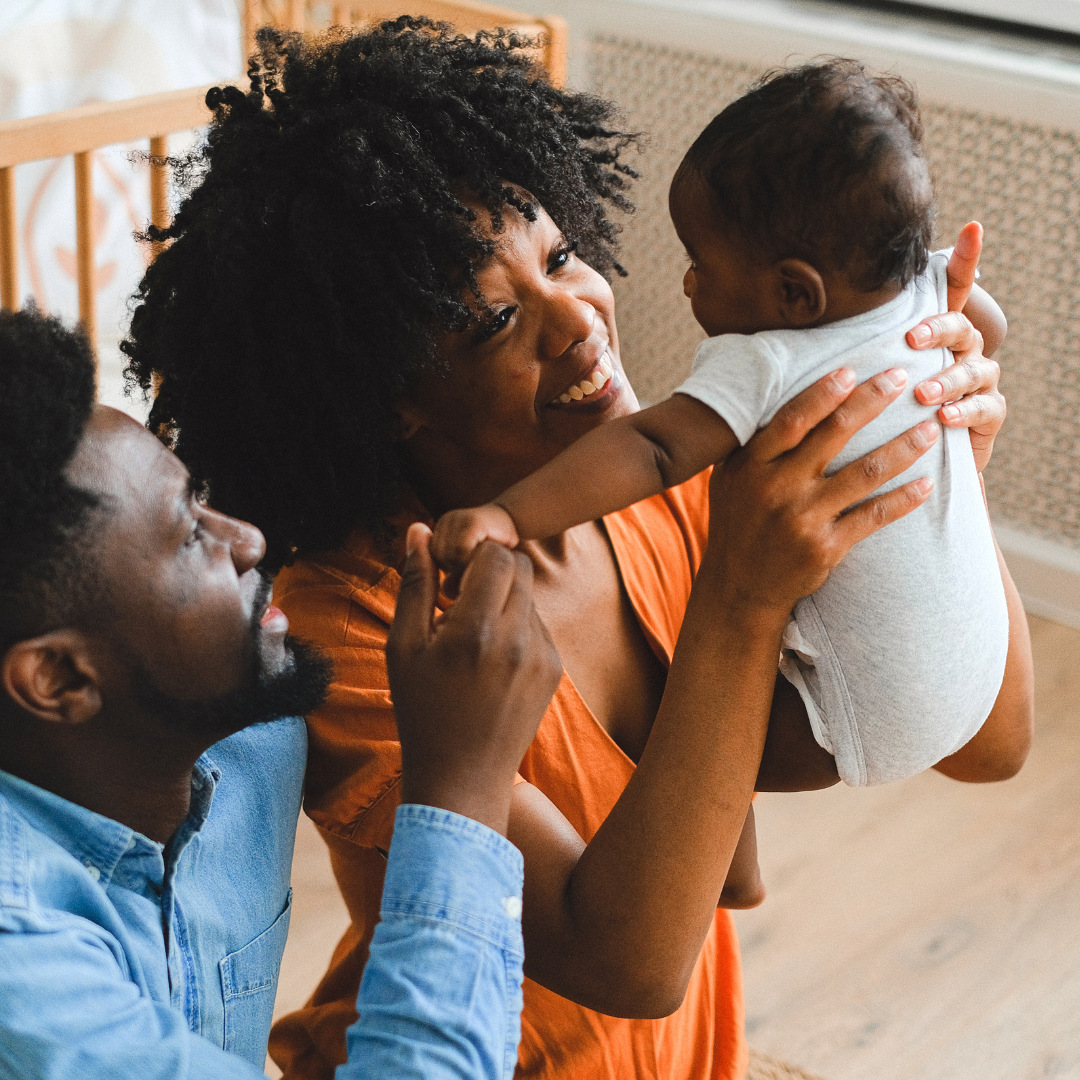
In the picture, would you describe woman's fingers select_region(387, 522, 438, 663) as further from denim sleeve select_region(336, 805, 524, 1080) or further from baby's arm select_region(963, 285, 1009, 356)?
baby's arm select_region(963, 285, 1009, 356)

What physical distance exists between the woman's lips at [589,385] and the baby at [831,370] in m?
0.11

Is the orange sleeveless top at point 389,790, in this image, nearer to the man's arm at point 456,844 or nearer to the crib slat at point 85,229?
the man's arm at point 456,844

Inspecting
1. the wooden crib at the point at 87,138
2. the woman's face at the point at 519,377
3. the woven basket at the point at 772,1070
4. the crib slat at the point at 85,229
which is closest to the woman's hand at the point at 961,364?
the woman's face at the point at 519,377

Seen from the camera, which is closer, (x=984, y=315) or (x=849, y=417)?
(x=849, y=417)

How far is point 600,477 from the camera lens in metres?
0.87

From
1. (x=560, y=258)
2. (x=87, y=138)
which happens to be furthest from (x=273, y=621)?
(x=87, y=138)

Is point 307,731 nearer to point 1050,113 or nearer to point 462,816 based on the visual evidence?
point 462,816

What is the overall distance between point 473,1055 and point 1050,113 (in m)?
2.16

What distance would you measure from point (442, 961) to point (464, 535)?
0.86 ft

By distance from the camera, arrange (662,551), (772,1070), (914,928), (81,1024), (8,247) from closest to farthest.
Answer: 1. (81,1024)
2. (662,551)
3. (772,1070)
4. (8,247)
5. (914,928)

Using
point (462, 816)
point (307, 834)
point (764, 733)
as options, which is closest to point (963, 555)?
point (764, 733)

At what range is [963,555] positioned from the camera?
0.96 metres

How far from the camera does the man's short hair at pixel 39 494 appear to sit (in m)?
0.76

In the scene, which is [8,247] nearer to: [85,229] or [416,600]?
[85,229]
